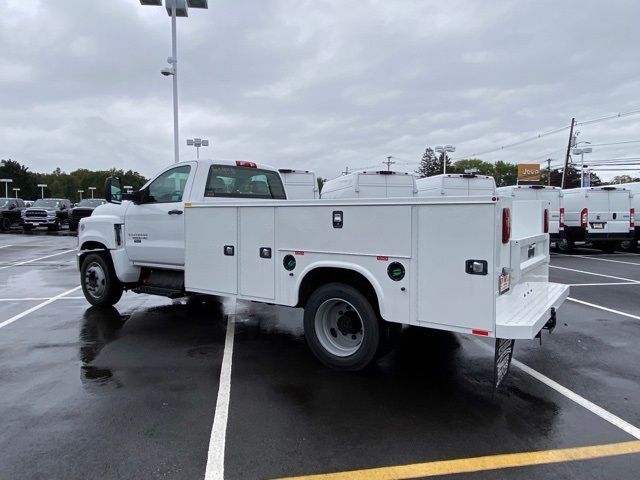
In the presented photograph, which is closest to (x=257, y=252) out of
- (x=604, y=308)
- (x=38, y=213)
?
(x=604, y=308)

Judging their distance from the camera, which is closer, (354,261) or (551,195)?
(354,261)

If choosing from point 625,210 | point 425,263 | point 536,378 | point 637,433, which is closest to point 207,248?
point 425,263

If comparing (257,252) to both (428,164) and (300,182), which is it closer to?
(300,182)

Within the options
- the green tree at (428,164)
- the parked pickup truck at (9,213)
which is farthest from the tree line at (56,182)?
the parked pickup truck at (9,213)

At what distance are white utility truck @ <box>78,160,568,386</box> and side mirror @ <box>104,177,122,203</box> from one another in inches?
17.0

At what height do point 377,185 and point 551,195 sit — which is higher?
point 377,185

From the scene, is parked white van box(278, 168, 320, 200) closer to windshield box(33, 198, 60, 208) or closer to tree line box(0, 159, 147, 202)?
windshield box(33, 198, 60, 208)

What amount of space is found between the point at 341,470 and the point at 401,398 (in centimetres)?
132

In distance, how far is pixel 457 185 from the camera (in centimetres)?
1416

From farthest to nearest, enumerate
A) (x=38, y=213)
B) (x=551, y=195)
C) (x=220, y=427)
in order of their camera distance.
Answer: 1. (x=38, y=213)
2. (x=551, y=195)
3. (x=220, y=427)

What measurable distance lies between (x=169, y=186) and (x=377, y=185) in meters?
7.35

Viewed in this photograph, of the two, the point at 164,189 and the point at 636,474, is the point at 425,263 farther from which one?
the point at 164,189

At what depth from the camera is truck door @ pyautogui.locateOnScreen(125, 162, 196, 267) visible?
674cm

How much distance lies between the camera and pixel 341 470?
10.4 feet
